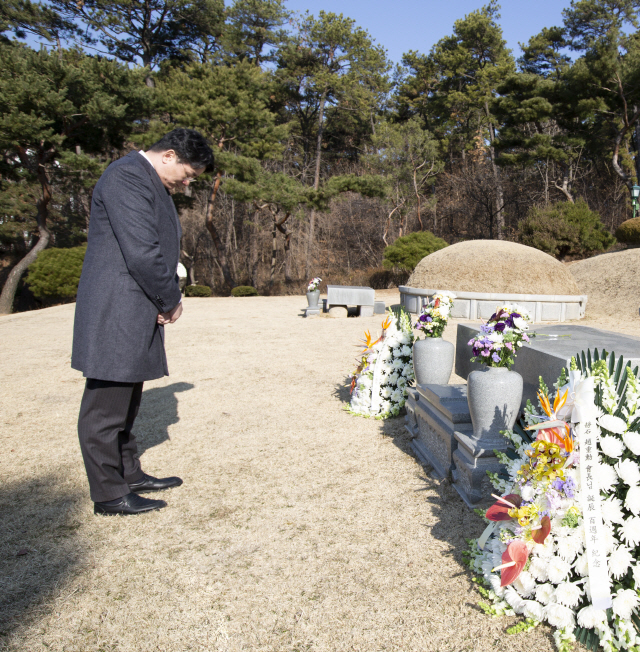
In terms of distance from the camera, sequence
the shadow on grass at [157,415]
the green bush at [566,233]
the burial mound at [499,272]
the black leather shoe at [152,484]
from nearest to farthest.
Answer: the black leather shoe at [152,484] → the shadow on grass at [157,415] → the burial mound at [499,272] → the green bush at [566,233]

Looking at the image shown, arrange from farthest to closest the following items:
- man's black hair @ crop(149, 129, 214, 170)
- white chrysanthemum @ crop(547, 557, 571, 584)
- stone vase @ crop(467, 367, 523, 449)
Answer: stone vase @ crop(467, 367, 523, 449) → man's black hair @ crop(149, 129, 214, 170) → white chrysanthemum @ crop(547, 557, 571, 584)

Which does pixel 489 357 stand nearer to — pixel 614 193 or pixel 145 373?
pixel 145 373

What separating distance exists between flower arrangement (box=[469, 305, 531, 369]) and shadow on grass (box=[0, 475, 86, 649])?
6.54ft

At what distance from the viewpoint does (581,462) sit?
5.10ft

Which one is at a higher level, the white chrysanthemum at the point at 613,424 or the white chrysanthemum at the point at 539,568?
the white chrysanthemum at the point at 613,424

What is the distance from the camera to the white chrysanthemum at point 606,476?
1564mm

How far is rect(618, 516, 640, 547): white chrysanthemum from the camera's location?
1.51 metres

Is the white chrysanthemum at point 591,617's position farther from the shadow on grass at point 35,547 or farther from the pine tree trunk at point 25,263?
the pine tree trunk at point 25,263

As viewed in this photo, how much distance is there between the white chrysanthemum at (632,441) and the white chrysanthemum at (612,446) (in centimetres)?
2

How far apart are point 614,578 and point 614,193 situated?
23.6m

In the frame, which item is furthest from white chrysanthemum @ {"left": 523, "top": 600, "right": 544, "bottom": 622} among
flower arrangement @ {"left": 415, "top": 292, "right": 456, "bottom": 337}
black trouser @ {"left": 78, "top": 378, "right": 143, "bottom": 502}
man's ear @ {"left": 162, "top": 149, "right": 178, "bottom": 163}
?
man's ear @ {"left": 162, "top": 149, "right": 178, "bottom": 163}

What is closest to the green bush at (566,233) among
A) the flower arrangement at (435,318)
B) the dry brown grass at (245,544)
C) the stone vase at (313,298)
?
the stone vase at (313,298)

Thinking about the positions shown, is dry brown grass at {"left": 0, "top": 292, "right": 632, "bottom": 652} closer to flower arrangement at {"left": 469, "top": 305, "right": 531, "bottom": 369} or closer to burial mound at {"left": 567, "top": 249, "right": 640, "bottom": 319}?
flower arrangement at {"left": 469, "top": 305, "right": 531, "bottom": 369}

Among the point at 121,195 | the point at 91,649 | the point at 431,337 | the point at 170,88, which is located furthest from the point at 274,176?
the point at 91,649
